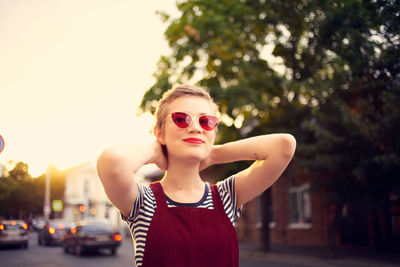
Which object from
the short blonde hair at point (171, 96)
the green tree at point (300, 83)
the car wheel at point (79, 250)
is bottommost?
the car wheel at point (79, 250)

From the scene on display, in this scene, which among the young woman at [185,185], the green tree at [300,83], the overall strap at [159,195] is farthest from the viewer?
the green tree at [300,83]

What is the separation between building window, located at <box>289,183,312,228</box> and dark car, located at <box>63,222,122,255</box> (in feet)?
28.2

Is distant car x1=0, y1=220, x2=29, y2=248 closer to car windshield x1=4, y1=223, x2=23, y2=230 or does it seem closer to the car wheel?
car windshield x1=4, y1=223, x2=23, y2=230

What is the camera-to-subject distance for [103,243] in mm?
16156

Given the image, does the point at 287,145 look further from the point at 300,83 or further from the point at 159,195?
the point at 300,83

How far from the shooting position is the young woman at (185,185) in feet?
5.57

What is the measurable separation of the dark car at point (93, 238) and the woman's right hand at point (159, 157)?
1513 cm

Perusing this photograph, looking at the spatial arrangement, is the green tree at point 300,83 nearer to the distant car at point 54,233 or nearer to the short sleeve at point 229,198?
the short sleeve at point 229,198

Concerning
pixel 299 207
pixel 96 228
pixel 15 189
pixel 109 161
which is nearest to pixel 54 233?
pixel 96 228

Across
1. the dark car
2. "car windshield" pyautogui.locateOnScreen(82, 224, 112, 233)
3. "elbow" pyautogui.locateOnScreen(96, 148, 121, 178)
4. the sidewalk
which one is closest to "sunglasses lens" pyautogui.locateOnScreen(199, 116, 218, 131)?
"elbow" pyautogui.locateOnScreen(96, 148, 121, 178)

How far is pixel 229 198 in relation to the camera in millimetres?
2037

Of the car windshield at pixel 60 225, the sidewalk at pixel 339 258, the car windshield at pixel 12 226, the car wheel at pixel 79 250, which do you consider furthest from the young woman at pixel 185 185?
the car windshield at pixel 60 225

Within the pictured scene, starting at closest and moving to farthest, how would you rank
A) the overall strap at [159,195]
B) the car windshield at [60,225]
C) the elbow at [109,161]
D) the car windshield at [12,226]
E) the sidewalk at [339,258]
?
the elbow at [109,161] → the overall strap at [159,195] → the sidewalk at [339,258] → the car windshield at [12,226] → the car windshield at [60,225]

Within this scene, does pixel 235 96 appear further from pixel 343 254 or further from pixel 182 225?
pixel 182 225
